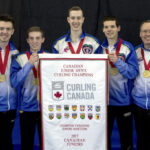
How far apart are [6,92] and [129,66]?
4.47 ft

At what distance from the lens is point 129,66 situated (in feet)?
7.57

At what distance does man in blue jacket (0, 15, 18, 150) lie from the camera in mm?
2264

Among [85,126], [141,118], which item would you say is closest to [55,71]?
[85,126]

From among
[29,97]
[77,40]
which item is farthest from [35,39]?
[29,97]

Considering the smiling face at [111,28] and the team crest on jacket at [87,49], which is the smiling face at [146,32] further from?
the team crest on jacket at [87,49]

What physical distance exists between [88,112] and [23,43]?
7.11 ft

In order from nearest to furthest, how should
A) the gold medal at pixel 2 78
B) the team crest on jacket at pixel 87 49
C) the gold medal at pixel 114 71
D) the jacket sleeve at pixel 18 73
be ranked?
the jacket sleeve at pixel 18 73
the gold medal at pixel 2 78
the gold medal at pixel 114 71
the team crest on jacket at pixel 87 49

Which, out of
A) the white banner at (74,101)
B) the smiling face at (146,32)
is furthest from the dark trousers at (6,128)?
the smiling face at (146,32)

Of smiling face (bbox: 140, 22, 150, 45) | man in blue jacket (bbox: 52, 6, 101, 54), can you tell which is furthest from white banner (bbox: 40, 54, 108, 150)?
smiling face (bbox: 140, 22, 150, 45)

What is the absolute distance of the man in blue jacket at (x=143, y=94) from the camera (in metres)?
2.34

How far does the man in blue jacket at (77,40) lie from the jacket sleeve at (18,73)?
0.57 meters

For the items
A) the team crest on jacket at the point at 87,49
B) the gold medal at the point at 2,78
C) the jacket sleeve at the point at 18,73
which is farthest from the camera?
the team crest on jacket at the point at 87,49

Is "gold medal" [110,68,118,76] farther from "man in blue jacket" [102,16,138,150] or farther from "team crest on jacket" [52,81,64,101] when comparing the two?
"team crest on jacket" [52,81,64,101]

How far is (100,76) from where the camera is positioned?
1992 millimetres
